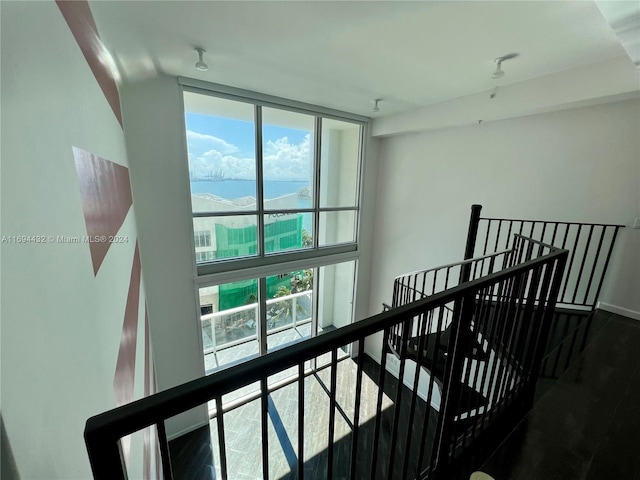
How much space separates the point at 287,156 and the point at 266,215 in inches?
42.0

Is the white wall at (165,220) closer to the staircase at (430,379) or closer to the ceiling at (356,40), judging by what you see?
the ceiling at (356,40)

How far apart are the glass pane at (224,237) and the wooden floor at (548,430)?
2.64 meters

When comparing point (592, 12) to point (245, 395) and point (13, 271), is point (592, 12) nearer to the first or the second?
point (13, 271)

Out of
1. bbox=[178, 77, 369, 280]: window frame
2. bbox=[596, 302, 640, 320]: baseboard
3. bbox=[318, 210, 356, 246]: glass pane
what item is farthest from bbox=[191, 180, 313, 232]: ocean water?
bbox=[596, 302, 640, 320]: baseboard

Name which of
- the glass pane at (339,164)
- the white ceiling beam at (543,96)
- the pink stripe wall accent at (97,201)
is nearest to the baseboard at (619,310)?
the white ceiling beam at (543,96)

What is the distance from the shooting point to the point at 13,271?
23.0 inches

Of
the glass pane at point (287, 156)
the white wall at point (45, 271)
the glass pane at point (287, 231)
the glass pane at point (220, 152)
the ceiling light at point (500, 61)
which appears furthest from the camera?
the glass pane at point (287, 231)

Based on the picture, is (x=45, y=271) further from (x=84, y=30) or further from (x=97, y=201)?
(x=84, y=30)

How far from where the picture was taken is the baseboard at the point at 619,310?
2740 millimetres

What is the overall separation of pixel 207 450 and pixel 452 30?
5656 millimetres

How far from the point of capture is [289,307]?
18.1 ft

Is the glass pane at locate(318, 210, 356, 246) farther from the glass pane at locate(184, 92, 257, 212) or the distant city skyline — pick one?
the glass pane at locate(184, 92, 257, 212)

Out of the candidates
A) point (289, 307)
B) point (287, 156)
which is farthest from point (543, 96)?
point (289, 307)

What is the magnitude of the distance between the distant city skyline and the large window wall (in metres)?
0.01
